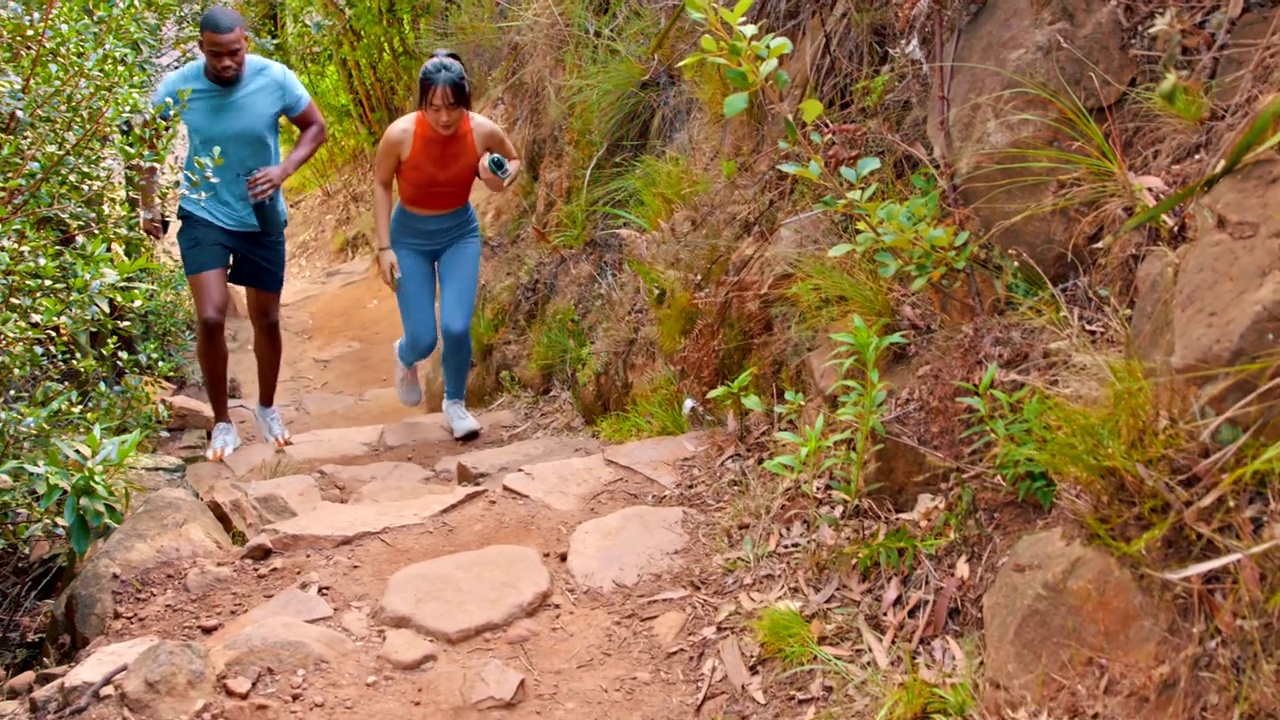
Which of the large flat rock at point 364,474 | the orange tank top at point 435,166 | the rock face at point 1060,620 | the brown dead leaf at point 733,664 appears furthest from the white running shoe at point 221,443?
the rock face at point 1060,620

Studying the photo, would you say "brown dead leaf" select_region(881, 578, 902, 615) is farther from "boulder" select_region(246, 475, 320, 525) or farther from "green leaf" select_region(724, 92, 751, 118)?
"boulder" select_region(246, 475, 320, 525)

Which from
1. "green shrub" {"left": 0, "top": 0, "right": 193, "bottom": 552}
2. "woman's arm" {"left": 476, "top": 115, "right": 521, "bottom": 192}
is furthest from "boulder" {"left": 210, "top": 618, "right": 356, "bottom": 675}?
"woman's arm" {"left": 476, "top": 115, "right": 521, "bottom": 192}

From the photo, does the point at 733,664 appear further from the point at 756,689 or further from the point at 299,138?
the point at 299,138

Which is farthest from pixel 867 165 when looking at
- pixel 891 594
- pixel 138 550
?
pixel 138 550

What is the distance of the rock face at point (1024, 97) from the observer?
321cm

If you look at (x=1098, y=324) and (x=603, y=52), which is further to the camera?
(x=603, y=52)

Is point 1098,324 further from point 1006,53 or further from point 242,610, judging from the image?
point 242,610

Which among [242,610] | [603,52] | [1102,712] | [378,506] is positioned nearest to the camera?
[1102,712]

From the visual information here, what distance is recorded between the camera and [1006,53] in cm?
345

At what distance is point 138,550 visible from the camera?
360cm

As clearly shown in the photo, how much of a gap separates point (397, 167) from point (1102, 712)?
13.8 feet

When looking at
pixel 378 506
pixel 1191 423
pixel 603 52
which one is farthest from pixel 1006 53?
pixel 603 52

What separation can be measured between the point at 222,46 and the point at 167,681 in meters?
3.11

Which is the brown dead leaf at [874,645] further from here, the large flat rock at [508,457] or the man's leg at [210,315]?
the man's leg at [210,315]
